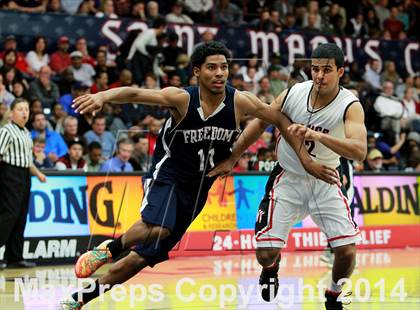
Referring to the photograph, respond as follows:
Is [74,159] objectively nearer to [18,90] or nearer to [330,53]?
[18,90]

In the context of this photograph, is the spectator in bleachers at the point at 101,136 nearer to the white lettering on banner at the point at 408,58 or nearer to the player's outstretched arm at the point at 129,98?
the player's outstretched arm at the point at 129,98

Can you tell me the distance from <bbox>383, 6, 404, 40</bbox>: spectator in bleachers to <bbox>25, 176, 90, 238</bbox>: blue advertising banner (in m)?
12.2

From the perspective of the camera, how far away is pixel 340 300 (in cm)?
870

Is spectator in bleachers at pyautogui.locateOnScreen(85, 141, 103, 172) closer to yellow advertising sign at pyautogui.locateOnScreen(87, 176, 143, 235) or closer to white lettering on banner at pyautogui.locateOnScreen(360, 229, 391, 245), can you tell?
yellow advertising sign at pyautogui.locateOnScreen(87, 176, 143, 235)

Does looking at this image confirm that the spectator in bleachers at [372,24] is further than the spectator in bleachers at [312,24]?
Yes

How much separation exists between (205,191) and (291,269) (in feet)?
18.1

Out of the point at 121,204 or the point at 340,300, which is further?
the point at 121,204

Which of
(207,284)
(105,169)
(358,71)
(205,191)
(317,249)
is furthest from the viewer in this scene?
(358,71)

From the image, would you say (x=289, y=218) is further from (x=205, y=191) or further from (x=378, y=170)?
(x=378, y=170)

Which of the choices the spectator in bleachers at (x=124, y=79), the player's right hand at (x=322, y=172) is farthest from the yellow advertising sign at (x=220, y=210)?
the player's right hand at (x=322, y=172)

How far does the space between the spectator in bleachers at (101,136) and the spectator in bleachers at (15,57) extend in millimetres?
1909

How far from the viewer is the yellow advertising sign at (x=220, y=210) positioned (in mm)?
15906

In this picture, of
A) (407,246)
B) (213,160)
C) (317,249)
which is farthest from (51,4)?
(213,160)

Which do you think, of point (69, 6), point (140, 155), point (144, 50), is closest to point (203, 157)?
point (140, 155)
